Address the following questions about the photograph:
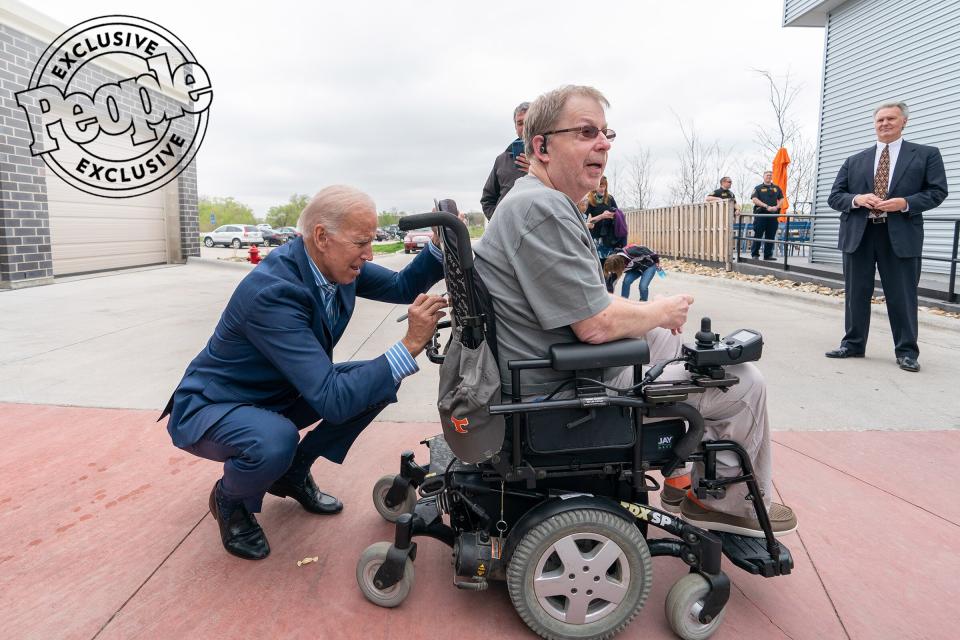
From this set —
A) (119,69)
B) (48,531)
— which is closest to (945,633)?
(48,531)

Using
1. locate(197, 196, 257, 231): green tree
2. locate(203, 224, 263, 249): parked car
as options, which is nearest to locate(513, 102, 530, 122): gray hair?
locate(203, 224, 263, 249): parked car

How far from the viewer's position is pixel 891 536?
248 cm

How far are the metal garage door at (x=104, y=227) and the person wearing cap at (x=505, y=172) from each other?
10.1 metres

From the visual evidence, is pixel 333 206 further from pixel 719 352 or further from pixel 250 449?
pixel 719 352

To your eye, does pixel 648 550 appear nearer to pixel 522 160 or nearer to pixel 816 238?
pixel 522 160

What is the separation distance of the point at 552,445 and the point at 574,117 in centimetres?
106

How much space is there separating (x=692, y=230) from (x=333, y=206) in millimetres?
14844

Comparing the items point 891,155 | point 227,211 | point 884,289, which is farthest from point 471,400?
point 227,211

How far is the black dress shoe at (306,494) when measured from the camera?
2.68 m

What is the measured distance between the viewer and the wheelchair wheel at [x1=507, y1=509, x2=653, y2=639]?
1.83 meters

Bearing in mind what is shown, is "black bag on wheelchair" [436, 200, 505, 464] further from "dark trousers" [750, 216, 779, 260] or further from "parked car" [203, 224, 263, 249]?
"parked car" [203, 224, 263, 249]

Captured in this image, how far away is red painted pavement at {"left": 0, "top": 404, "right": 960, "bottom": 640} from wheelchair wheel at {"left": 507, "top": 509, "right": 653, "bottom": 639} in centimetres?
13

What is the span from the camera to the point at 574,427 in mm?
1859

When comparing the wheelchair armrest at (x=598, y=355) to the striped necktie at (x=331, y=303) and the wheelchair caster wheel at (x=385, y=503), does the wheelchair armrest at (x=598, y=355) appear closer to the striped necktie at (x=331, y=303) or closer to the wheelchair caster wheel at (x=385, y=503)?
the striped necktie at (x=331, y=303)
